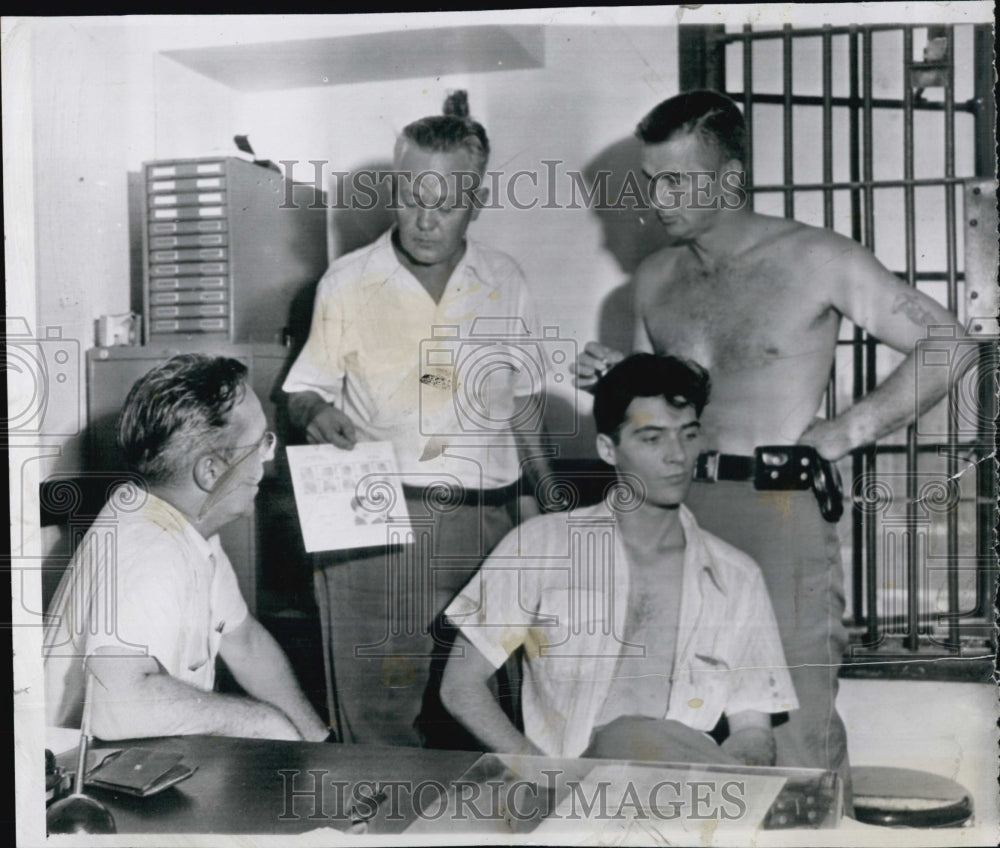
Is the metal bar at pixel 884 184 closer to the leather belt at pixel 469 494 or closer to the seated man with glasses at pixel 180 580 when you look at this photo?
the leather belt at pixel 469 494

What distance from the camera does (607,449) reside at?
76.0 inches

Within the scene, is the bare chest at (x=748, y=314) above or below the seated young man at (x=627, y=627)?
above

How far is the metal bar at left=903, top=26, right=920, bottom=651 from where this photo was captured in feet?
6.39

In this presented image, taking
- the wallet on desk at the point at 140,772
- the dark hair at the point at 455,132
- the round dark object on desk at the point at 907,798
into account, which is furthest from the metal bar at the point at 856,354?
the wallet on desk at the point at 140,772

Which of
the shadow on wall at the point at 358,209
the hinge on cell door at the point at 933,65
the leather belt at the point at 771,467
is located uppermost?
the hinge on cell door at the point at 933,65

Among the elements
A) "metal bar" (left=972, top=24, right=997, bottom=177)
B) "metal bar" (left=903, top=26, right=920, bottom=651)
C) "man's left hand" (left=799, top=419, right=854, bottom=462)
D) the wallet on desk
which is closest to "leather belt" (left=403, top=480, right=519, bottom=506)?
"man's left hand" (left=799, top=419, right=854, bottom=462)

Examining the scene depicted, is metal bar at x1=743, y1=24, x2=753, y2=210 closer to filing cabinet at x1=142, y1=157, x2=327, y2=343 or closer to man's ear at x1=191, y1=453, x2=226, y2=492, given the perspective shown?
filing cabinet at x1=142, y1=157, x2=327, y2=343

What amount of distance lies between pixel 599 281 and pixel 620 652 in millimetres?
747

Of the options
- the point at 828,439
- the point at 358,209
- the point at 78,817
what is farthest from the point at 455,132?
the point at 78,817

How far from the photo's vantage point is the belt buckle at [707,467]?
1.93 meters

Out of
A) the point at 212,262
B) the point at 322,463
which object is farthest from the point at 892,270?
the point at 212,262

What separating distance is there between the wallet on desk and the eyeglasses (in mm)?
479

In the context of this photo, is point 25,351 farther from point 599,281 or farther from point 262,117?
point 599,281

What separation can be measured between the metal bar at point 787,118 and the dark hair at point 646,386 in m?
0.38
